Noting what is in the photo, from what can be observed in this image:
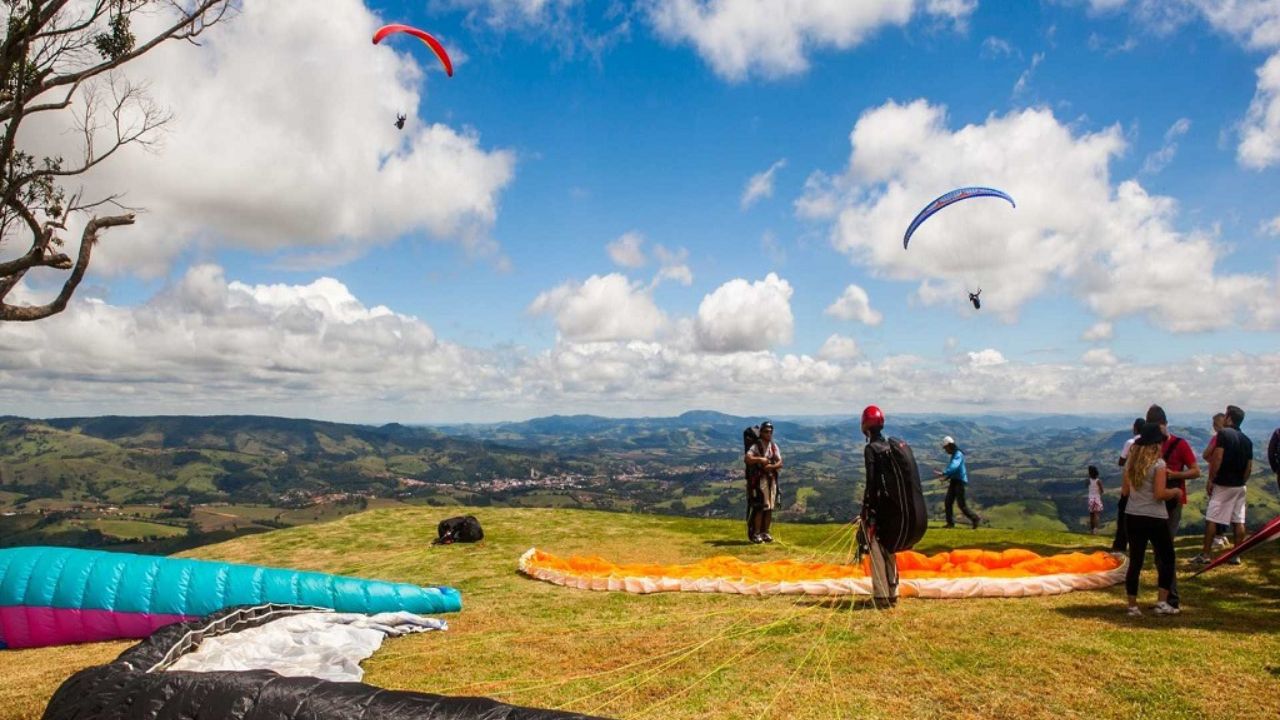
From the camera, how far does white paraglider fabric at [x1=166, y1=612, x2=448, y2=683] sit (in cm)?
725

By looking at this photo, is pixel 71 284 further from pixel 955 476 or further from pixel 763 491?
pixel 955 476

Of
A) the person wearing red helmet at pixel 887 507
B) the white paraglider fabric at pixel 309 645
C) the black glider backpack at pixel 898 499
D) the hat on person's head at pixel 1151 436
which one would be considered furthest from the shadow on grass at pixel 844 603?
the white paraglider fabric at pixel 309 645

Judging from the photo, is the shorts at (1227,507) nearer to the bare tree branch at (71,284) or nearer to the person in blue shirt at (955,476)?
the person in blue shirt at (955,476)

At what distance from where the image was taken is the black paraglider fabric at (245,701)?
14.4 feet

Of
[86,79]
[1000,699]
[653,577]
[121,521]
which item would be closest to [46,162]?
[86,79]

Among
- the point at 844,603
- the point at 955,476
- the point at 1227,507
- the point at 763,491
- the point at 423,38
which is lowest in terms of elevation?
the point at 844,603

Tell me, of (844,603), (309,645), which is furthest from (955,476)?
(309,645)

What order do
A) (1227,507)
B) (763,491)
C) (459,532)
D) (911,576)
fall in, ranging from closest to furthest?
1. (911,576)
2. (1227,507)
3. (763,491)
4. (459,532)

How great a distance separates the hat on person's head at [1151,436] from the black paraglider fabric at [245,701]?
28.5 feet

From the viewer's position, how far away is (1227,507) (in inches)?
452

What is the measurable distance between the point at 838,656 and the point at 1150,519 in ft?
15.6

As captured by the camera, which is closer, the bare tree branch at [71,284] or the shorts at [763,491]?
the bare tree branch at [71,284]

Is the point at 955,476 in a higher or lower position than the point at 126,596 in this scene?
higher

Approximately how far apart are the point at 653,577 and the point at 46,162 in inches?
496
